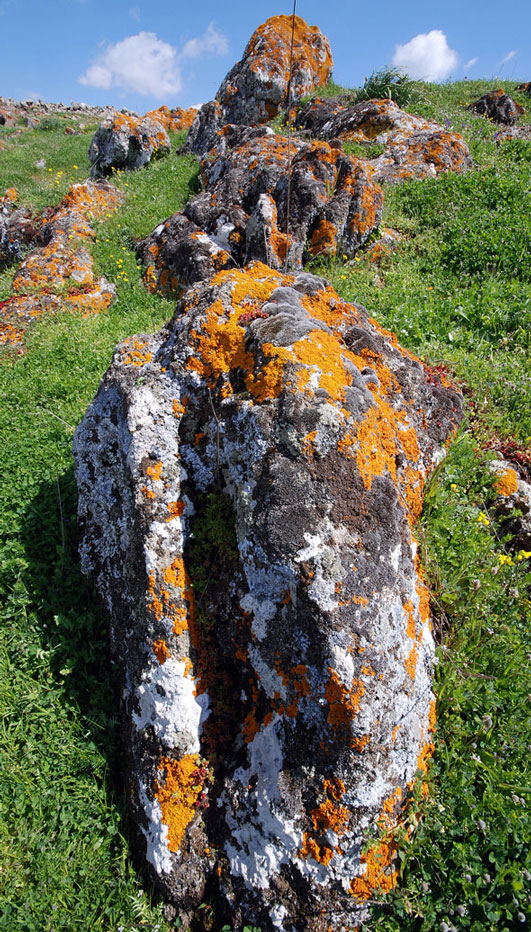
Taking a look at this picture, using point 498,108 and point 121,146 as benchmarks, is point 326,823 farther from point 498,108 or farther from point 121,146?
point 498,108

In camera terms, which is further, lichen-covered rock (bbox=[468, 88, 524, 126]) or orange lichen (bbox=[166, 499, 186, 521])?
lichen-covered rock (bbox=[468, 88, 524, 126])

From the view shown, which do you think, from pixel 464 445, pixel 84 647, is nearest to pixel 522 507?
pixel 464 445

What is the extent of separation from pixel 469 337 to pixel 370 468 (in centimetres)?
464

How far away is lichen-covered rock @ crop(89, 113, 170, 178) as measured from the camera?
51.3 ft

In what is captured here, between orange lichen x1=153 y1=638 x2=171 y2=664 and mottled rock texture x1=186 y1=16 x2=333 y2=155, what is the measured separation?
16704 millimetres

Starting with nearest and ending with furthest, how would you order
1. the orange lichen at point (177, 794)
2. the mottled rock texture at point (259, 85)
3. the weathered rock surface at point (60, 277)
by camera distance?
the orange lichen at point (177, 794), the weathered rock surface at point (60, 277), the mottled rock texture at point (259, 85)

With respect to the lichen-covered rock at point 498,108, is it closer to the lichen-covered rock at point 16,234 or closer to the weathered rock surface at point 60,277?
the weathered rock surface at point 60,277

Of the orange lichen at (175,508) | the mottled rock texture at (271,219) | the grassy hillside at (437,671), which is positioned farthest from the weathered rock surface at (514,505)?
the mottled rock texture at (271,219)

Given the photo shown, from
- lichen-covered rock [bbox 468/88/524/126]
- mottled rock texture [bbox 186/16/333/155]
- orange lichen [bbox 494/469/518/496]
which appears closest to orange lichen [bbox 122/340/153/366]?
orange lichen [bbox 494/469/518/496]

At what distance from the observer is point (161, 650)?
10.9 feet

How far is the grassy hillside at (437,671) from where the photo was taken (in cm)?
285

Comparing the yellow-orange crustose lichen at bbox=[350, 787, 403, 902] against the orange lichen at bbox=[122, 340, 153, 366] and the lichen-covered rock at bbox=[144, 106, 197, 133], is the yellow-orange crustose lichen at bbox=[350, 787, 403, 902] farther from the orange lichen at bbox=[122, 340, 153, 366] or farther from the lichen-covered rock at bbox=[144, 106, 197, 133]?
the lichen-covered rock at bbox=[144, 106, 197, 133]

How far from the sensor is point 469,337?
273 inches

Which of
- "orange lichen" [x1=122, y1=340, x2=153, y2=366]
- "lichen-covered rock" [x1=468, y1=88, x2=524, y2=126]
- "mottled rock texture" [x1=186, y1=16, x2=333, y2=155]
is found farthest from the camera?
"mottled rock texture" [x1=186, y1=16, x2=333, y2=155]
